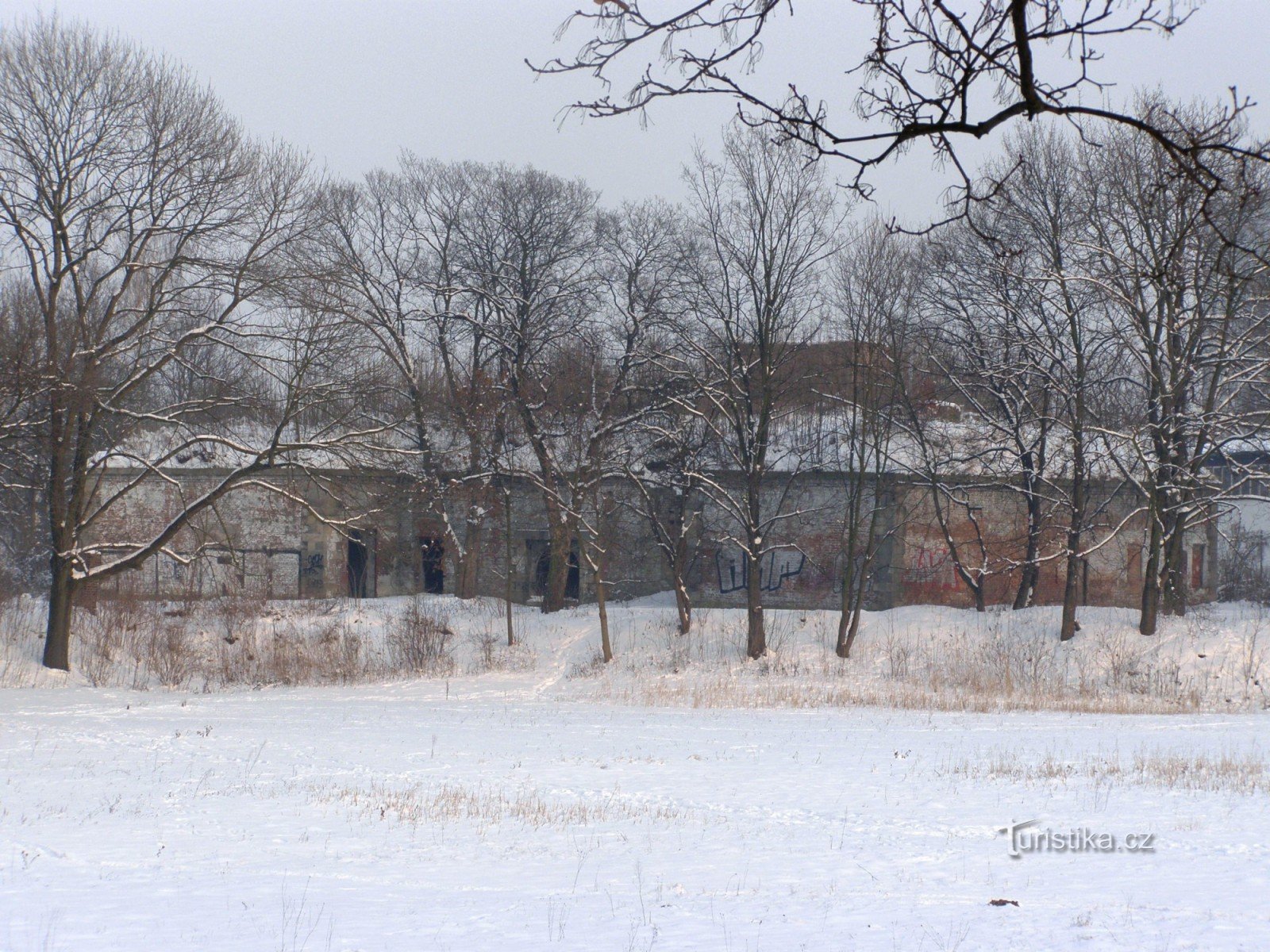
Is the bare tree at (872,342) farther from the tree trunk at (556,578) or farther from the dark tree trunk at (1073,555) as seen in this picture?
the tree trunk at (556,578)

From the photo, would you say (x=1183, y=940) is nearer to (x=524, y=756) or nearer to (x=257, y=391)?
(x=524, y=756)

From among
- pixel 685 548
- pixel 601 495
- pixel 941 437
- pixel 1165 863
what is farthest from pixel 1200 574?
pixel 1165 863

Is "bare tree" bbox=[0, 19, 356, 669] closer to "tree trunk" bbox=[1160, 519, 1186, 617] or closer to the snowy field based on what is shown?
the snowy field

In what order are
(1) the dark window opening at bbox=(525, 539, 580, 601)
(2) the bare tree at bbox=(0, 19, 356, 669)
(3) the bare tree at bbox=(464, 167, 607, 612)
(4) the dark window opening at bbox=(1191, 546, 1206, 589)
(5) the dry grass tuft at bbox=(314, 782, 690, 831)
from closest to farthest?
1. (5) the dry grass tuft at bbox=(314, 782, 690, 831)
2. (2) the bare tree at bbox=(0, 19, 356, 669)
3. (3) the bare tree at bbox=(464, 167, 607, 612)
4. (4) the dark window opening at bbox=(1191, 546, 1206, 589)
5. (1) the dark window opening at bbox=(525, 539, 580, 601)

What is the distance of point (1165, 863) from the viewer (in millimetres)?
8016

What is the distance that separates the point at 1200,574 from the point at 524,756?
3053cm

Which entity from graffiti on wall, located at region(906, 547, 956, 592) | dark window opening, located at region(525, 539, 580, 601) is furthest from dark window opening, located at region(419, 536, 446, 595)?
graffiti on wall, located at region(906, 547, 956, 592)

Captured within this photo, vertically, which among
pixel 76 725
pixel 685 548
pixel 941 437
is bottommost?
pixel 76 725

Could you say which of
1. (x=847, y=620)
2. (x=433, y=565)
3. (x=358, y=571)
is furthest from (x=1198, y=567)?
(x=358, y=571)

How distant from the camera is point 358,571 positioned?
39406mm

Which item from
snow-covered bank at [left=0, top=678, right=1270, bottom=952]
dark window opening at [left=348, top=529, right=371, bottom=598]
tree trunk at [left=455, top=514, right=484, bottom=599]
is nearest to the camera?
snow-covered bank at [left=0, top=678, right=1270, bottom=952]

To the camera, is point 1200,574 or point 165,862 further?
point 1200,574

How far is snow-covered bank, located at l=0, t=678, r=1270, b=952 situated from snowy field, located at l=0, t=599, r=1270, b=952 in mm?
38

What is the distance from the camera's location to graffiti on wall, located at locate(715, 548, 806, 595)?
1362 inches
